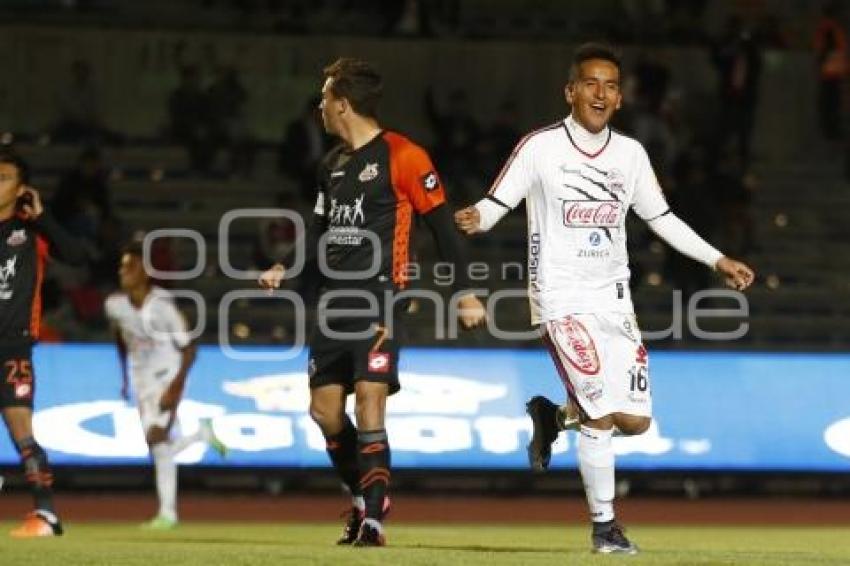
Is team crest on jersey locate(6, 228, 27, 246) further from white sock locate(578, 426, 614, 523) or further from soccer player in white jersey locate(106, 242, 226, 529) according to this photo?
white sock locate(578, 426, 614, 523)

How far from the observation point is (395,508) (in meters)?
19.2

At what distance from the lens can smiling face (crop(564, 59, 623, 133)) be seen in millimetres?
10919

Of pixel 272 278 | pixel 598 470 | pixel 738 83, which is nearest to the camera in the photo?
pixel 598 470

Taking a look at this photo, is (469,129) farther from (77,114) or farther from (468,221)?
(468,221)

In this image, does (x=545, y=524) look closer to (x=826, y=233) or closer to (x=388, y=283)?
(x=388, y=283)

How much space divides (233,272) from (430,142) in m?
5.05

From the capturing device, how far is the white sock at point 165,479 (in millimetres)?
16125

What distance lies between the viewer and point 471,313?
430 inches

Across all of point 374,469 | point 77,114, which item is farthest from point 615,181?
point 77,114

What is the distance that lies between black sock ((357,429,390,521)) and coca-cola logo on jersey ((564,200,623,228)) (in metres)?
1.54

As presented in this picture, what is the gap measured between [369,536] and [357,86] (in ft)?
7.95

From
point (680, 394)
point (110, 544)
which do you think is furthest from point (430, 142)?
point (110, 544)

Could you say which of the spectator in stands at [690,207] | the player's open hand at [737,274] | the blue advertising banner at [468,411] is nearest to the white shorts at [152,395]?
the blue advertising banner at [468,411]

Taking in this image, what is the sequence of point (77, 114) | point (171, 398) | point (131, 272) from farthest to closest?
point (77, 114) → point (131, 272) → point (171, 398)
